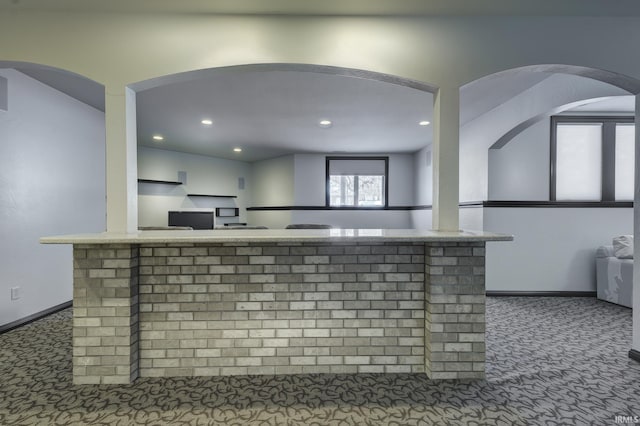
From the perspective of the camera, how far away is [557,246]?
4410 millimetres

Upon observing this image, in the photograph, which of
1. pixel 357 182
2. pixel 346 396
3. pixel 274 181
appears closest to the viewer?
pixel 346 396

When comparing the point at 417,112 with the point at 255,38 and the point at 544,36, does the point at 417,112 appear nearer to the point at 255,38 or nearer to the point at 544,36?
the point at 544,36

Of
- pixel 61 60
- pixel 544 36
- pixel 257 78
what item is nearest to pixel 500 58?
pixel 544 36

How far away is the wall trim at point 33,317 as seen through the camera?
3070mm

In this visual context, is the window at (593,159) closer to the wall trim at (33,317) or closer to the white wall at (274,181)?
the white wall at (274,181)

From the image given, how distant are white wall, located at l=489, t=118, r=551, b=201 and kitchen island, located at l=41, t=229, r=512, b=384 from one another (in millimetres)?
2711

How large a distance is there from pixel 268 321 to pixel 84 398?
4.02 ft

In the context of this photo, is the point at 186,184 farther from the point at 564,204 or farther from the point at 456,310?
the point at 564,204

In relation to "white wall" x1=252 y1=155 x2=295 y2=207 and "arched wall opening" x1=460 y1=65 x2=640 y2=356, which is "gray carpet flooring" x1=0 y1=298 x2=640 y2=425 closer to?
"arched wall opening" x1=460 y1=65 x2=640 y2=356

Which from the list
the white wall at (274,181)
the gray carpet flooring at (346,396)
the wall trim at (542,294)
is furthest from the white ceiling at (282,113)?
the wall trim at (542,294)

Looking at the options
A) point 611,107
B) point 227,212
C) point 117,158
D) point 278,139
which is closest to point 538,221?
point 611,107

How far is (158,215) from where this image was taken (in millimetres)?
6684

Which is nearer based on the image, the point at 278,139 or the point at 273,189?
the point at 278,139

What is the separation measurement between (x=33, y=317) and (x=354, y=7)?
174 inches
